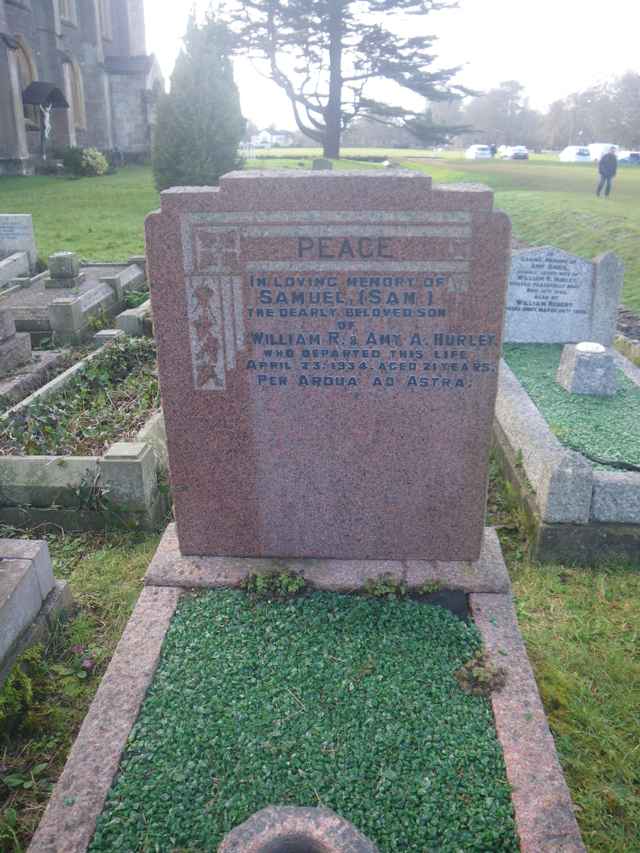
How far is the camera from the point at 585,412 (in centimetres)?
575

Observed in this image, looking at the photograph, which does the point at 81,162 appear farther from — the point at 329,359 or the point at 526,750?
the point at 526,750

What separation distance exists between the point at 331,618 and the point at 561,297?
5406mm

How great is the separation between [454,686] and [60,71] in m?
33.7

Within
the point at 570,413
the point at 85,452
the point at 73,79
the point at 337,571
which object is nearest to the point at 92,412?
the point at 85,452

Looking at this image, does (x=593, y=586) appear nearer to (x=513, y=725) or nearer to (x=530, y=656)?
(x=530, y=656)

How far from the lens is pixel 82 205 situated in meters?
21.0

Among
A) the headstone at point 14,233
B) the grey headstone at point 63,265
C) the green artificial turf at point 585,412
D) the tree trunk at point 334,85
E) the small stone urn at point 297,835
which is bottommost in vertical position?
the green artificial turf at point 585,412

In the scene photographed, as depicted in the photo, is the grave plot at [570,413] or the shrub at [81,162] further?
the shrub at [81,162]

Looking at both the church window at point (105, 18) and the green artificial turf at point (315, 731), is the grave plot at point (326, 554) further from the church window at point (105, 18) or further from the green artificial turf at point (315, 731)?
the church window at point (105, 18)

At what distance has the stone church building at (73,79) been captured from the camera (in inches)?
1036

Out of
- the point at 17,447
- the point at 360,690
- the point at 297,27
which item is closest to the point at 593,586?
the point at 360,690

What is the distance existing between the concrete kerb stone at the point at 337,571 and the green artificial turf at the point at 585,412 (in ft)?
5.30

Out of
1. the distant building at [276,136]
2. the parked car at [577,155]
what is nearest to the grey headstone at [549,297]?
the parked car at [577,155]

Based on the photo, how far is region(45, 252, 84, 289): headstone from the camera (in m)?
10.4
